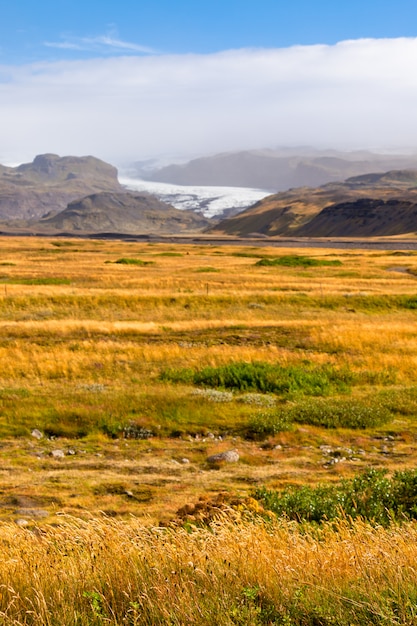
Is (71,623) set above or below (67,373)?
above

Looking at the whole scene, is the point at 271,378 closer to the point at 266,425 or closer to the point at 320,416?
the point at 320,416

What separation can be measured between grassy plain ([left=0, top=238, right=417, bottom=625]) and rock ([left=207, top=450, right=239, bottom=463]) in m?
0.25

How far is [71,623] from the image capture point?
5.34 metres

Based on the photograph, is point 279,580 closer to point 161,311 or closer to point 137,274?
point 161,311

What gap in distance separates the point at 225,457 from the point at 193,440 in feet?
7.35

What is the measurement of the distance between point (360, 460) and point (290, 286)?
3794 cm

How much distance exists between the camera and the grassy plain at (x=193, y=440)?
574 cm

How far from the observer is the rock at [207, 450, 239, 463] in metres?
15.0

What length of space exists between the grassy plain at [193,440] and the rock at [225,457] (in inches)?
9.8

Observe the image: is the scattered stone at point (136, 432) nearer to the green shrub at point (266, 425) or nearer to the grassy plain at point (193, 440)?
the grassy plain at point (193, 440)

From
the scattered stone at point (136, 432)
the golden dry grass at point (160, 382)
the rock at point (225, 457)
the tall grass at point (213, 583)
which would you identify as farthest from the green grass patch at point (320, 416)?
the tall grass at point (213, 583)

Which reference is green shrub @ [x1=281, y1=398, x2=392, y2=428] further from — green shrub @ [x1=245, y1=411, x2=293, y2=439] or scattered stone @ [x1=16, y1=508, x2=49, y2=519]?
scattered stone @ [x1=16, y1=508, x2=49, y2=519]

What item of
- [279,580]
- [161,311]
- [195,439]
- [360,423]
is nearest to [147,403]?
[195,439]

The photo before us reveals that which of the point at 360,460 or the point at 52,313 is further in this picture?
the point at 52,313
